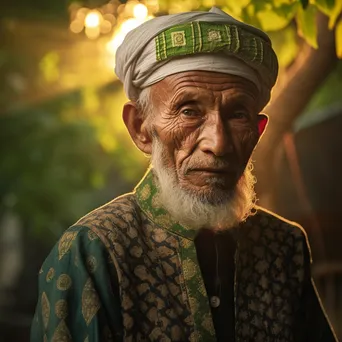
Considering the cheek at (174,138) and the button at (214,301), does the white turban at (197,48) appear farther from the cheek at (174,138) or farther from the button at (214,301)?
the button at (214,301)

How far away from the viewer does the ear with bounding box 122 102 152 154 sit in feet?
10.4

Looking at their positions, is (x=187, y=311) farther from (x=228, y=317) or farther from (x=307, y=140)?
(x=307, y=140)

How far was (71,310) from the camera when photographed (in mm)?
2754

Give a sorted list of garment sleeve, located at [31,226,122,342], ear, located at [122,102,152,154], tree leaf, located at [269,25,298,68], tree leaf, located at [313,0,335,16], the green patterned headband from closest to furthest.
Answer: garment sleeve, located at [31,226,122,342], the green patterned headband, ear, located at [122,102,152,154], tree leaf, located at [313,0,335,16], tree leaf, located at [269,25,298,68]

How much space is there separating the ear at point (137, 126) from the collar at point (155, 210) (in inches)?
4.4

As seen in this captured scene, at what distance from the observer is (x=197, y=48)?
292cm

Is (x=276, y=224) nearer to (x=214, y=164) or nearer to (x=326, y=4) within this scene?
(x=214, y=164)

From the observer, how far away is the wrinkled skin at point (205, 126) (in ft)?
9.63

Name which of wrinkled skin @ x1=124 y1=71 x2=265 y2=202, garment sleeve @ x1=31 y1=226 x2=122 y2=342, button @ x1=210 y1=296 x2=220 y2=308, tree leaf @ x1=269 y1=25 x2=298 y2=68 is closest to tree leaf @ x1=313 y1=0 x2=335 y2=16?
wrinkled skin @ x1=124 y1=71 x2=265 y2=202

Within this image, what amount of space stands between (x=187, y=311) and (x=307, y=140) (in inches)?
Answer: 343

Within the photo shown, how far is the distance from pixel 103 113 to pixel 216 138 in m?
6.93

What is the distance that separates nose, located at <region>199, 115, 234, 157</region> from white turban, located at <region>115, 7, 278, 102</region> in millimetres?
205

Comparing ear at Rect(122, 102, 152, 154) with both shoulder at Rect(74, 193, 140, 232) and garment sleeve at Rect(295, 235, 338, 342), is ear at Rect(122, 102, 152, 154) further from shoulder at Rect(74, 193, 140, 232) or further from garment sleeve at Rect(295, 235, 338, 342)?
garment sleeve at Rect(295, 235, 338, 342)

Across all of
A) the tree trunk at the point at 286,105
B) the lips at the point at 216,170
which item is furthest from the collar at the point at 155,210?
the tree trunk at the point at 286,105
